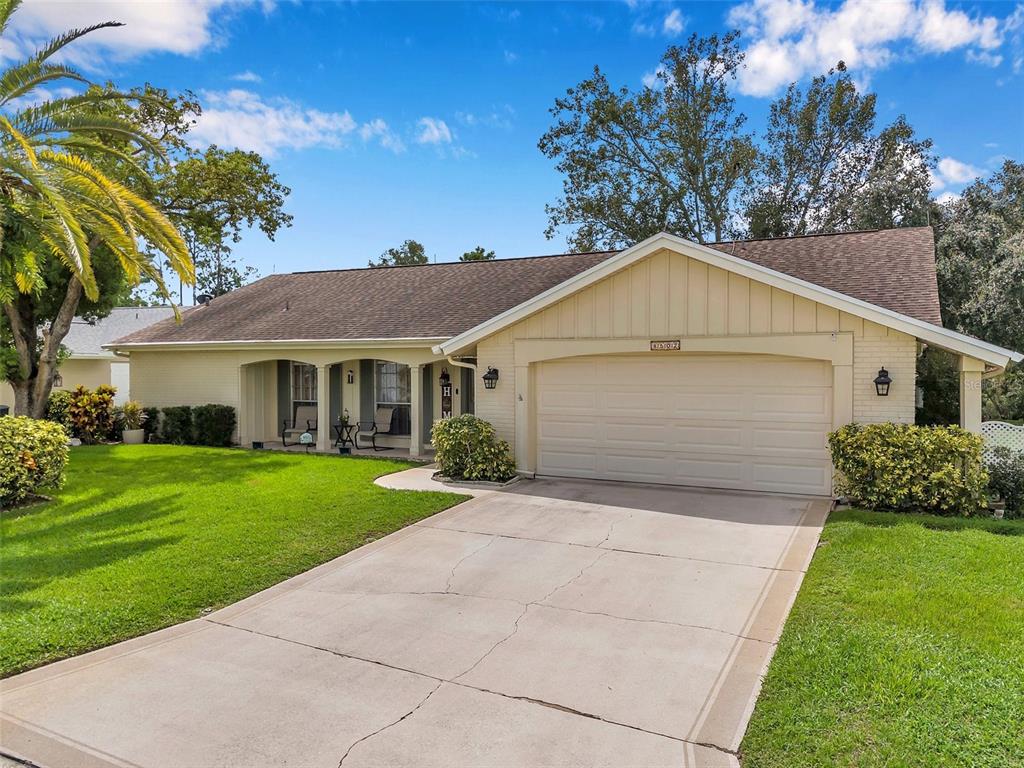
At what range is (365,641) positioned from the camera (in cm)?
474

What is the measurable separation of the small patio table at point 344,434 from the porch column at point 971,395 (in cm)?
1199

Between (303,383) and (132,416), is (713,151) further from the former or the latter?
(132,416)

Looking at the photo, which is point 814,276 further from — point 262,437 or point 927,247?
point 262,437

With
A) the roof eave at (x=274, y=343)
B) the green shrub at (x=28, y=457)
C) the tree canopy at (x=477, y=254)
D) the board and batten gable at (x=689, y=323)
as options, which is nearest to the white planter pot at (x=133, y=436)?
the roof eave at (x=274, y=343)

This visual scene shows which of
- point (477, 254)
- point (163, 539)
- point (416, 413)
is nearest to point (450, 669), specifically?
point (163, 539)

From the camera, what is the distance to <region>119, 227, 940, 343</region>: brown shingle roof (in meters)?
11.3

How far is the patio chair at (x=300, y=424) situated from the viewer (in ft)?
51.9

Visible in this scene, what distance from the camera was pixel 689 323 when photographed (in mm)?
9781

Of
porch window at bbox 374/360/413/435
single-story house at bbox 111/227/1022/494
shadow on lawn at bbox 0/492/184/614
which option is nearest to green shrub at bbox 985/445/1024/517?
single-story house at bbox 111/227/1022/494

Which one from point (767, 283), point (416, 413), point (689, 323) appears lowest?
point (416, 413)

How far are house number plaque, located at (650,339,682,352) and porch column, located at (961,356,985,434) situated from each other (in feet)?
12.2

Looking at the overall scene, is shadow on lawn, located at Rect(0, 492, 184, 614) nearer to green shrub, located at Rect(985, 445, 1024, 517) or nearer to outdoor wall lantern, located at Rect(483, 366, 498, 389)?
outdoor wall lantern, located at Rect(483, 366, 498, 389)

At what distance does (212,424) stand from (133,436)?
2595 mm

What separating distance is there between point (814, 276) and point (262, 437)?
13.3m
